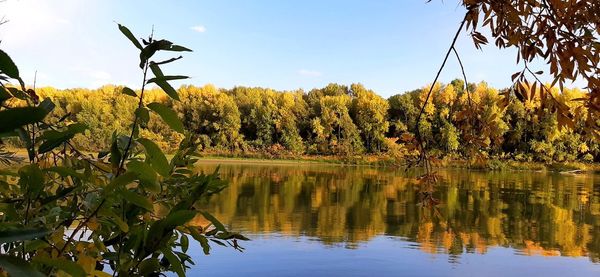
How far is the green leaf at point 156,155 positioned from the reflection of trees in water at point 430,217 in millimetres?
6435

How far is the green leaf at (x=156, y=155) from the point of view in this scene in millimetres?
746

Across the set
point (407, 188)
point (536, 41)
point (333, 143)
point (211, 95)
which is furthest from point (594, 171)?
point (536, 41)

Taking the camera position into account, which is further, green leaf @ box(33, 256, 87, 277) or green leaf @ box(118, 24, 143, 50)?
green leaf @ box(118, 24, 143, 50)

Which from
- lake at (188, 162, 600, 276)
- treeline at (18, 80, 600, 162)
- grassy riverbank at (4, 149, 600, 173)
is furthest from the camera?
treeline at (18, 80, 600, 162)

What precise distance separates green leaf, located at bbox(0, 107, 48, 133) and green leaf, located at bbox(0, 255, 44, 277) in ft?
0.37

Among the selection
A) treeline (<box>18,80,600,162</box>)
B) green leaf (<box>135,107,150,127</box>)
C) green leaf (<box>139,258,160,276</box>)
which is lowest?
green leaf (<box>139,258,160,276</box>)

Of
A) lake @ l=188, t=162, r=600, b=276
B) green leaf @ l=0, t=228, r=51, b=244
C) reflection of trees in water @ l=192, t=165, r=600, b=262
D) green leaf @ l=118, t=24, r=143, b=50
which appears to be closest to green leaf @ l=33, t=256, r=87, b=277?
green leaf @ l=0, t=228, r=51, b=244

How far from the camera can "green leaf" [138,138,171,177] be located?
2.45 ft

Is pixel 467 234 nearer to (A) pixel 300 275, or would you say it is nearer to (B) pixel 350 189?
(A) pixel 300 275

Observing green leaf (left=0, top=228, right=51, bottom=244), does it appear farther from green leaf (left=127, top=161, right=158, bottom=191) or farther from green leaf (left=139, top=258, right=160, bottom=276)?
green leaf (left=139, top=258, right=160, bottom=276)

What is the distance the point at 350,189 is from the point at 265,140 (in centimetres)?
2750

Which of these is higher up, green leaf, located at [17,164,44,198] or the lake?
green leaf, located at [17,164,44,198]

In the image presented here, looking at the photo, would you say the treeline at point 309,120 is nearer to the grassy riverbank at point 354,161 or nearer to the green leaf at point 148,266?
the grassy riverbank at point 354,161

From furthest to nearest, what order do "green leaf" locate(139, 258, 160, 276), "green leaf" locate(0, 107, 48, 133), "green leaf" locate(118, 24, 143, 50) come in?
1. "green leaf" locate(139, 258, 160, 276)
2. "green leaf" locate(118, 24, 143, 50)
3. "green leaf" locate(0, 107, 48, 133)
